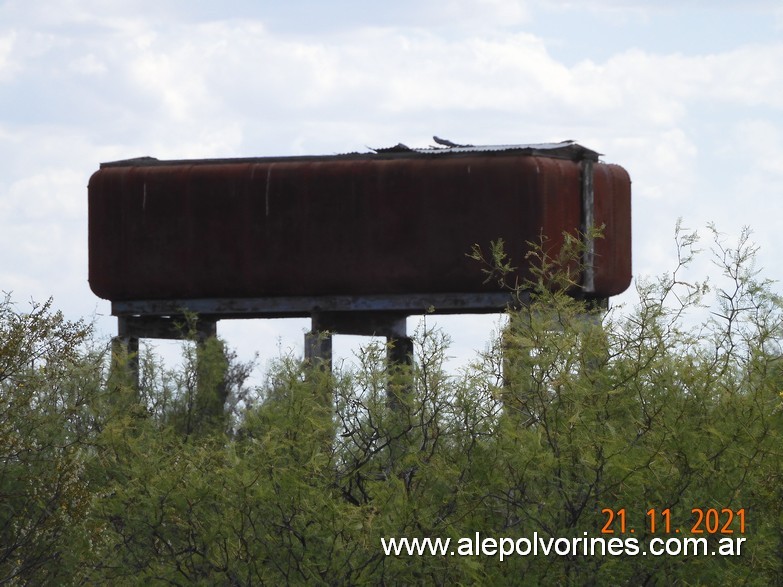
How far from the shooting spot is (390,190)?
70.6 ft

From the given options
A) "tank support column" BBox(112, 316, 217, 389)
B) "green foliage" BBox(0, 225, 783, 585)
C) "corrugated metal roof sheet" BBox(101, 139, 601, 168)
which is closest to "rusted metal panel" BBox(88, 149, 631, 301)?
"corrugated metal roof sheet" BBox(101, 139, 601, 168)

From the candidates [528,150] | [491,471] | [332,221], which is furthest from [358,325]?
[491,471]

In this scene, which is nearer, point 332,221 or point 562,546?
point 562,546

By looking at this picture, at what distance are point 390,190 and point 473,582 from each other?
12.2 meters

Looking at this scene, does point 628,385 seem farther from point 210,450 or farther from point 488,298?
A: point 488,298

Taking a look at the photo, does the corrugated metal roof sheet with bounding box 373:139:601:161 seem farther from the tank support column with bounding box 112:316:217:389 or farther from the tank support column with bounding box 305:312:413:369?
the tank support column with bounding box 112:316:217:389

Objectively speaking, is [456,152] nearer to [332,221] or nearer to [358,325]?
[332,221]

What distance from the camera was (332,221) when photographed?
71.7ft

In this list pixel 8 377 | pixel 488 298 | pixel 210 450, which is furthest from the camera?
pixel 488 298

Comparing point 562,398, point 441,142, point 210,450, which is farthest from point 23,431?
point 441,142
